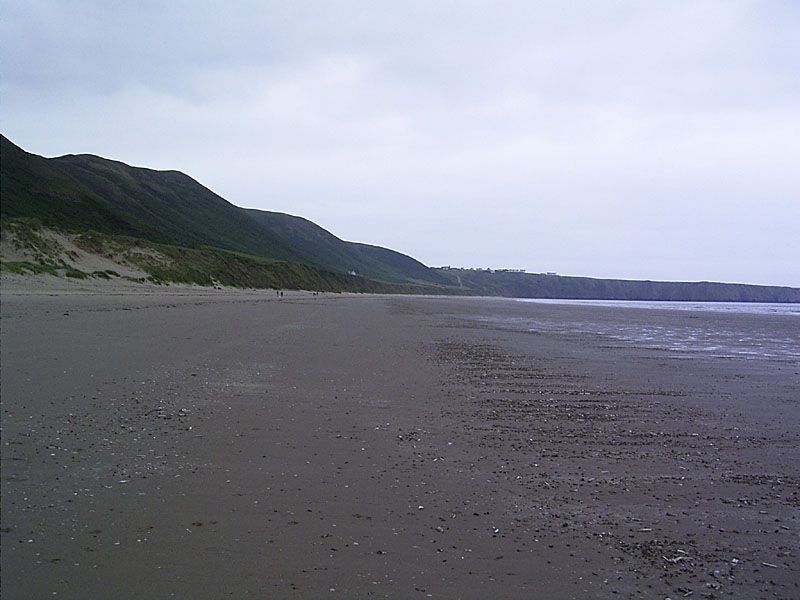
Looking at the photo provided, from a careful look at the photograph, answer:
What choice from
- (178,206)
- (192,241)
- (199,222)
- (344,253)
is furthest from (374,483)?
(344,253)

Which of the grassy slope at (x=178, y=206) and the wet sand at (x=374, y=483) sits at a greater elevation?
the grassy slope at (x=178, y=206)

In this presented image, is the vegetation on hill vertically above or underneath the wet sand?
above

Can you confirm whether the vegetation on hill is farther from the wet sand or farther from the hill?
the wet sand

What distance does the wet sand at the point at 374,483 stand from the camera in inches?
124

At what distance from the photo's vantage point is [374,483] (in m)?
4.61

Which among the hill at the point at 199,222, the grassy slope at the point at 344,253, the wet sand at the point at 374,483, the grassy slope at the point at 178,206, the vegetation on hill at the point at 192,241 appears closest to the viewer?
the wet sand at the point at 374,483

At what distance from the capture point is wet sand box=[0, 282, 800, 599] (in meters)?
3.14

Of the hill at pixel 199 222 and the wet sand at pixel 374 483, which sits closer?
the wet sand at pixel 374 483

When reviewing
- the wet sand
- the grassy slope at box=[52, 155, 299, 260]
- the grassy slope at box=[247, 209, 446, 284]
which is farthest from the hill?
the wet sand

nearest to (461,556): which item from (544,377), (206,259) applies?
(544,377)

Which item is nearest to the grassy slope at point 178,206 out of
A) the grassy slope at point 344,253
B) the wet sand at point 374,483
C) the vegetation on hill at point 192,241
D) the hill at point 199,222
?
the hill at point 199,222

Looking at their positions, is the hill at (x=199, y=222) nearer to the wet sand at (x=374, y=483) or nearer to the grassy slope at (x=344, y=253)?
the grassy slope at (x=344, y=253)

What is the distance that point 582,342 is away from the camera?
1788 centimetres

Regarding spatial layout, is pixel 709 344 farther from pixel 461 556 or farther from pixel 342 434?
pixel 461 556
